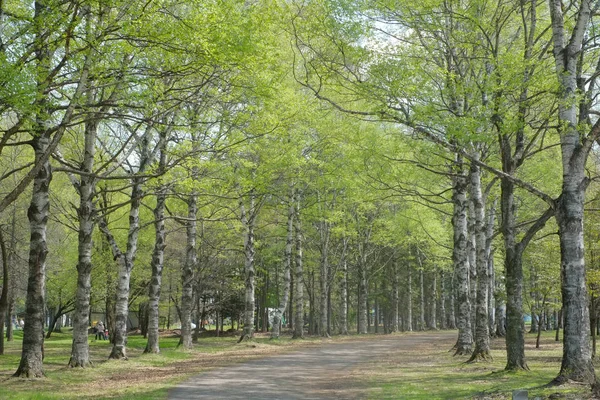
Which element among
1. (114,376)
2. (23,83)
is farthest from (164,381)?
(23,83)

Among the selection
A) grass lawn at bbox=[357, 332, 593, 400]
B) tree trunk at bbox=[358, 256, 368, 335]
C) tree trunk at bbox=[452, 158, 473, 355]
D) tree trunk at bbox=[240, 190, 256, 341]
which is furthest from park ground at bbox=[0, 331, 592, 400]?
tree trunk at bbox=[358, 256, 368, 335]

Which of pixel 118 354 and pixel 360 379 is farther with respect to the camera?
pixel 118 354

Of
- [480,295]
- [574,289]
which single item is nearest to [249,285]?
[480,295]

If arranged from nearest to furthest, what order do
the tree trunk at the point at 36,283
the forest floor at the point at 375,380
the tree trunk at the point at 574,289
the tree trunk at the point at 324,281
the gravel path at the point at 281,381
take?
the tree trunk at the point at 574,289 < the forest floor at the point at 375,380 < the gravel path at the point at 281,381 < the tree trunk at the point at 36,283 < the tree trunk at the point at 324,281

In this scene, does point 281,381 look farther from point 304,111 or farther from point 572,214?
point 304,111

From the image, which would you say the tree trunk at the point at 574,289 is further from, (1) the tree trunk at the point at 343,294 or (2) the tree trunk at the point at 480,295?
(1) the tree trunk at the point at 343,294

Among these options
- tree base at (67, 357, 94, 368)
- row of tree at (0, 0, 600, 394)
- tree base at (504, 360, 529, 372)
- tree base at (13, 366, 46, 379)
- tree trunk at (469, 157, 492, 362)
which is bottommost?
tree base at (67, 357, 94, 368)

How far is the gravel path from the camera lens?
10788 mm

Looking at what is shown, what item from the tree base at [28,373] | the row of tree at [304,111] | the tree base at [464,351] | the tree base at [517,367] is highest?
the row of tree at [304,111]

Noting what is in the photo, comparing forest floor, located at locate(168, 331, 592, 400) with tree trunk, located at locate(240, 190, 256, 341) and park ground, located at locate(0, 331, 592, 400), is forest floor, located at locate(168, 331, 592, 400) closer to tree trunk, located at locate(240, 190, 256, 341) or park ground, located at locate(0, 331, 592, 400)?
park ground, located at locate(0, 331, 592, 400)

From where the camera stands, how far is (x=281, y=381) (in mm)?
12914

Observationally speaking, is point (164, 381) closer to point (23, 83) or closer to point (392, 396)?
point (392, 396)

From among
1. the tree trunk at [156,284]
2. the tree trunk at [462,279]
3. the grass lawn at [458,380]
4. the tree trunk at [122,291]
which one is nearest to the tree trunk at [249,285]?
the tree trunk at [156,284]

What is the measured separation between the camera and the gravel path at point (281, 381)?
1079 centimetres
